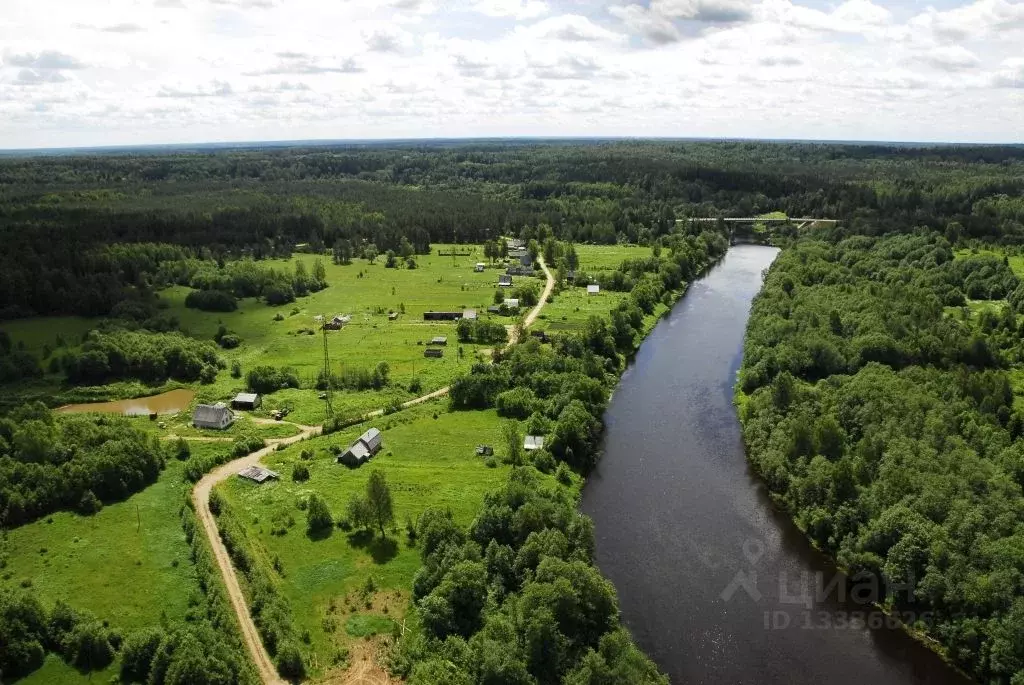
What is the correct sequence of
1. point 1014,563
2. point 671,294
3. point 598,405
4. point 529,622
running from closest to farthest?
point 529,622
point 1014,563
point 598,405
point 671,294

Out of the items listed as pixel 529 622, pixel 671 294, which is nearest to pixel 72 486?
pixel 529 622

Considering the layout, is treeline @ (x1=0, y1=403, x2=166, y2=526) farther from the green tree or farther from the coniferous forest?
the green tree

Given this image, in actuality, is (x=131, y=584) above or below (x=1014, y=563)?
below

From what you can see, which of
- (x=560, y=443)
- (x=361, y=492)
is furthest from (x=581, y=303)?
(x=361, y=492)

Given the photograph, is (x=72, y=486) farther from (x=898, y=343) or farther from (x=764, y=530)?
(x=898, y=343)

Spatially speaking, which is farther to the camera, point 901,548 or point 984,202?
point 984,202

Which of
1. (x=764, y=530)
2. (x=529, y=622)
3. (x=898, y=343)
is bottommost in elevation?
(x=764, y=530)

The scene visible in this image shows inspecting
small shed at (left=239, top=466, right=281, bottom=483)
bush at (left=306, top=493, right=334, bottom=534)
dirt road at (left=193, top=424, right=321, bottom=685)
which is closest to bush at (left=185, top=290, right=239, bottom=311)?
dirt road at (left=193, top=424, right=321, bottom=685)
